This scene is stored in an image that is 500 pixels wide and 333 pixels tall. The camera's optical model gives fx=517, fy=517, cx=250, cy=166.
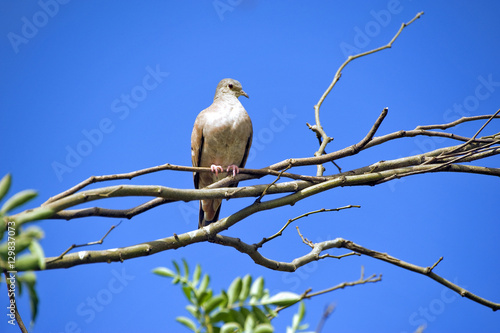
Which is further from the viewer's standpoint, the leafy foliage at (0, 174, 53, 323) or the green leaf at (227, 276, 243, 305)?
the green leaf at (227, 276, 243, 305)

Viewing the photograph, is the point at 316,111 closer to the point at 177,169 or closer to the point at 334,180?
the point at 334,180

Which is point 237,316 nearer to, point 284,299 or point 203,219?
point 284,299

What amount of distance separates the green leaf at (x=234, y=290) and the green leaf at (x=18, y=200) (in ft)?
1.58

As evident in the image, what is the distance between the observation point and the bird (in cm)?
569

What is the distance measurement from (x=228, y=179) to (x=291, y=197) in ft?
1.48

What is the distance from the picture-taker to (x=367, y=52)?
4211 millimetres

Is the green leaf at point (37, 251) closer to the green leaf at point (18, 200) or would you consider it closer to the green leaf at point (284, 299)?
the green leaf at point (18, 200)

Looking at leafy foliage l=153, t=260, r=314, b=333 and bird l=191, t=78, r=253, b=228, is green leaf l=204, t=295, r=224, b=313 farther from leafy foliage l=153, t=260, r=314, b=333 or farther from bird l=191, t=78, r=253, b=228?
bird l=191, t=78, r=253, b=228

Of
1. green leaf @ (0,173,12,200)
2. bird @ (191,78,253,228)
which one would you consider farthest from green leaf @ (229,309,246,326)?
bird @ (191,78,253,228)

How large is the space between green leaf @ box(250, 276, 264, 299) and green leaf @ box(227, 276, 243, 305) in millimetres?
41

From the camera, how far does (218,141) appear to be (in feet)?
18.7

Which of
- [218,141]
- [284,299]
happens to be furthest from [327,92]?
[284,299]

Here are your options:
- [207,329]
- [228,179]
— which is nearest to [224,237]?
[228,179]

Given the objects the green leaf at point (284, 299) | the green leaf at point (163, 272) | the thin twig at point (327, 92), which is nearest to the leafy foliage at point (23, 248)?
the green leaf at point (163, 272)
